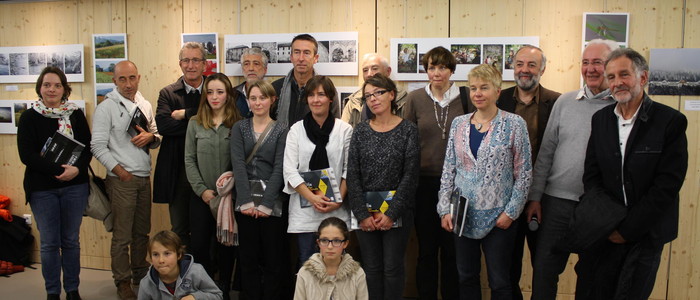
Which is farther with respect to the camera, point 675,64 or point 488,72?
point 675,64

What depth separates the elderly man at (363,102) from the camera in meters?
4.16

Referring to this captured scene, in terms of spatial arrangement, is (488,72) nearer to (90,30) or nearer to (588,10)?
(588,10)

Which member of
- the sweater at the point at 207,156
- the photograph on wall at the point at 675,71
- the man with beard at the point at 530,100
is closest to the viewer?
the man with beard at the point at 530,100

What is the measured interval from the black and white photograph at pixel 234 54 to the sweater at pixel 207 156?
45.5 inches

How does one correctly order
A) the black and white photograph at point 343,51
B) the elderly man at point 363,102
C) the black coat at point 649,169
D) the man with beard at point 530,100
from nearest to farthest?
the black coat at point 649,169 < the man with beard at point 530,100 < the elderly man at point 363,102 < the black and white photograph at point 343,51

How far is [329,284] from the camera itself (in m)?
3.12

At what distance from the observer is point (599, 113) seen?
2.99 m

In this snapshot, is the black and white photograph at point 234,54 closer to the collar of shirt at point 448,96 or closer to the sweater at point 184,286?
the collar of shirt at point 448,96

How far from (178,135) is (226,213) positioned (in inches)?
34.3

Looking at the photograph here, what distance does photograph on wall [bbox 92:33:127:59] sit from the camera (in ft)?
17.4

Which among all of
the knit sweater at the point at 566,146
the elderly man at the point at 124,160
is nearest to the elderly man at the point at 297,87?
the elderly man at the point at 124,160

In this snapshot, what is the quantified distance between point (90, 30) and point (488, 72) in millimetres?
4199

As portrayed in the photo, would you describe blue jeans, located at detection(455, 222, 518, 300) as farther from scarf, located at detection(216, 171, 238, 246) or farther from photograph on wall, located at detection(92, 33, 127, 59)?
photograph on wall, located at detection(92, 33, 127, 59)

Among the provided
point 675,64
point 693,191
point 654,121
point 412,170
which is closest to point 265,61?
point 412,170
